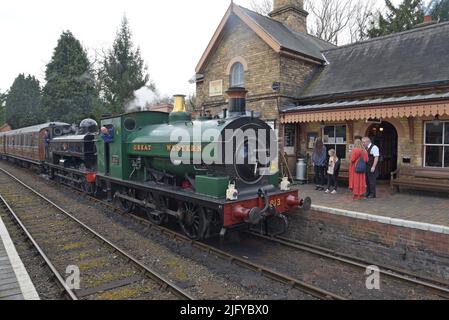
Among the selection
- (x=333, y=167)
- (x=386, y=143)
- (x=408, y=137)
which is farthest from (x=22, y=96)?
(x=408, y=137)

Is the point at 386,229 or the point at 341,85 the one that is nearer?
the point at 386,229

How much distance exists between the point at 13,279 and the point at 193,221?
3016 millimetres

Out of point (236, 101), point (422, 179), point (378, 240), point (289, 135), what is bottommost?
point (378, 240)

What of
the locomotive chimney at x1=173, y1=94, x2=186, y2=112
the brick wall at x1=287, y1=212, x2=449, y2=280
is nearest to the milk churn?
the brick wall at x1=287, y1=212, x2=449, y2=280

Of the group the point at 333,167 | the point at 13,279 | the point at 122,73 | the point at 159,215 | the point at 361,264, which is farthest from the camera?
the point at 122,73

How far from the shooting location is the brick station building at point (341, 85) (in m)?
9.02

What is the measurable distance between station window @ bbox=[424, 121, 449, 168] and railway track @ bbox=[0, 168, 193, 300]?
8.21 m

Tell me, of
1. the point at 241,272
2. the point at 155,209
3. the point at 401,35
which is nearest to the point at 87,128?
the point at 155,209

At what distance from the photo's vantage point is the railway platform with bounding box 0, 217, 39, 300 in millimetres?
4070

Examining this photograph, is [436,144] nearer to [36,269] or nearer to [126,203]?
[126,203]

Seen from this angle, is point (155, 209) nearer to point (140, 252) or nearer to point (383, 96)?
point (140, 252)

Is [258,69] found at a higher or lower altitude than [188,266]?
higher

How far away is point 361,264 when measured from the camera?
5.58 metres

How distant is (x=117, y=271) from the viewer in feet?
16.9
